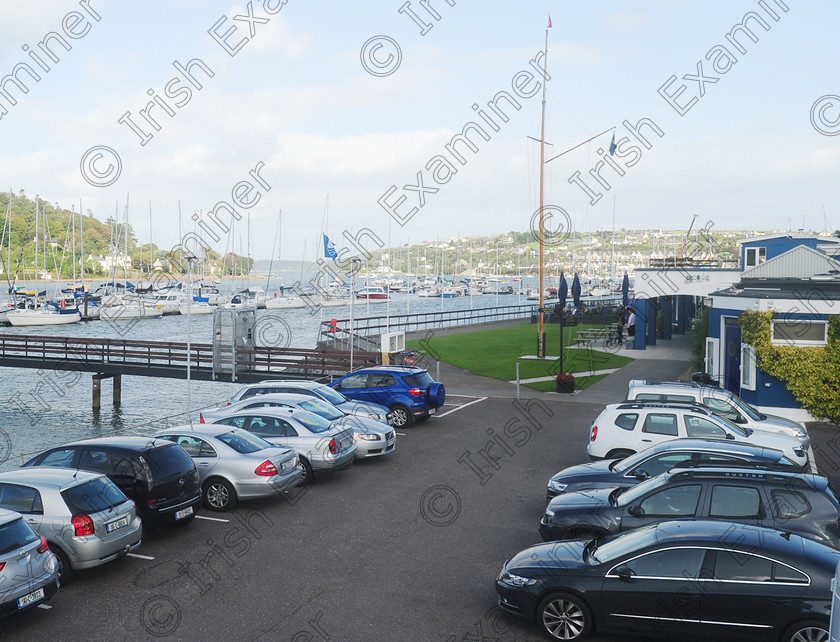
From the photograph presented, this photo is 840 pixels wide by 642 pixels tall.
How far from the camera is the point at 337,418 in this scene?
17.0 m

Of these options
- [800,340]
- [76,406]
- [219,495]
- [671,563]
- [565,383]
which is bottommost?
[76,406]

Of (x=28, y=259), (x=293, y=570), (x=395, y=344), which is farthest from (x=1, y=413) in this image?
(x=28, y=259)

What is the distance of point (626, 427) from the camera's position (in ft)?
50.1

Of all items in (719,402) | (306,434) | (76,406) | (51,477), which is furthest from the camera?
(76,406)

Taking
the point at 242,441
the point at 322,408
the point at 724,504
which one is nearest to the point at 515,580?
the point at 724,504

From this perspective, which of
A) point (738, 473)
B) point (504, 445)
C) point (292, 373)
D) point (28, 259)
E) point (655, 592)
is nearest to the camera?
point (655, 592)

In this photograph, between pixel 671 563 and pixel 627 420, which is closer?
pixel 671 563

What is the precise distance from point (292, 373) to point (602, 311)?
3341 centimetres

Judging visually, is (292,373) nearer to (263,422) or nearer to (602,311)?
(263,422)

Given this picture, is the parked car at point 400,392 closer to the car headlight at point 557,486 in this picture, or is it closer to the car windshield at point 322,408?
the car windshield at point 322,408

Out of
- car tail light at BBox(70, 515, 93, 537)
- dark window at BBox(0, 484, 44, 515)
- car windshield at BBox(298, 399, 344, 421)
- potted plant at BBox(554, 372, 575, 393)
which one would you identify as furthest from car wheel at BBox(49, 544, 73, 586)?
potted plant at BBox(554, 372, 575, 393)

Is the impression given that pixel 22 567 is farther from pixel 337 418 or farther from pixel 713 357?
pixel 713 357

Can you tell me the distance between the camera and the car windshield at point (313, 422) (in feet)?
50.7

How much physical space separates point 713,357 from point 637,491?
17.2 metres
